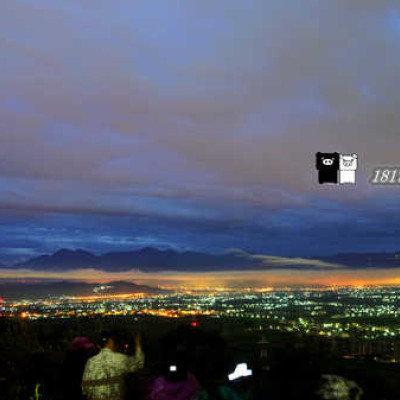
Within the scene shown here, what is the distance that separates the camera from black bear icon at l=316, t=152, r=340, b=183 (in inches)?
401

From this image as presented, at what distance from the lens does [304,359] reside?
877 cm

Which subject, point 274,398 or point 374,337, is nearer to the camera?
point 274,398

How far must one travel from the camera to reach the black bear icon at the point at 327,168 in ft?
33.4

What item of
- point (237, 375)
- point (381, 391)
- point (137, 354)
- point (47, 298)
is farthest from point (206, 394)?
point (47, 298)

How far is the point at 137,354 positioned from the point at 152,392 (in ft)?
3.87

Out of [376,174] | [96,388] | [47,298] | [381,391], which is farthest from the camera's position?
[47,298]

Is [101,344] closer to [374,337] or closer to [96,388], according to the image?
[96,388]

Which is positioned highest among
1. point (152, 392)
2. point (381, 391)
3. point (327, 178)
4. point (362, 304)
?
point (327, 178)

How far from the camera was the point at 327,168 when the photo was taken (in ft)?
33.5

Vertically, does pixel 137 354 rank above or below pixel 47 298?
above
